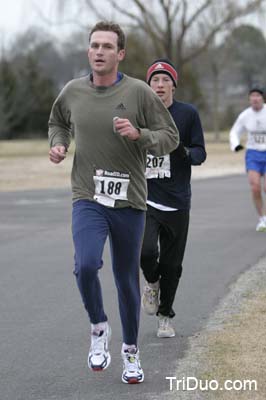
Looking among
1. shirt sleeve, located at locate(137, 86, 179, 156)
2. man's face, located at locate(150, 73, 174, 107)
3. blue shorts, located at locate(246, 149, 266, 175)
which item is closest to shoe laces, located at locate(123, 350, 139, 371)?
shirt sleeve, located at locate(137, 86, 179, 156)

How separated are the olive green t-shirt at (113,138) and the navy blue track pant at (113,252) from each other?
72 mm

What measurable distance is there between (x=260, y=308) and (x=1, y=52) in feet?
203

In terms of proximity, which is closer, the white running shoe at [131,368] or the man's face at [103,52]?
the man's face at [103,52]

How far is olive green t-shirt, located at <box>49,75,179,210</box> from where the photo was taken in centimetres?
518

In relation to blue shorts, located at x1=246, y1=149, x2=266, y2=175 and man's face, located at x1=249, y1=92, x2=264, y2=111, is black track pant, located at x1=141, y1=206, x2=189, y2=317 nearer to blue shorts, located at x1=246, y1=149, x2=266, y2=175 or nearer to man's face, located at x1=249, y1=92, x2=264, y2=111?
man's face, located at x1=249, y1=92, x2=264, y2=111

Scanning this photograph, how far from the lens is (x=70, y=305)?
777cm

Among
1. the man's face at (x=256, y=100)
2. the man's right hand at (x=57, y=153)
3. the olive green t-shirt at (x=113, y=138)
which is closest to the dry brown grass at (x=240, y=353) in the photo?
the olive green t-shirt at (x=113, y=138)

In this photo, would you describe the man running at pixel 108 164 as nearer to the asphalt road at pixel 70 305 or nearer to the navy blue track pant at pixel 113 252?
the navy blue track pant at pixel 113 252

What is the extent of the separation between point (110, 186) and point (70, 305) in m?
2.77

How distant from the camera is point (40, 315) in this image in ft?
24.3

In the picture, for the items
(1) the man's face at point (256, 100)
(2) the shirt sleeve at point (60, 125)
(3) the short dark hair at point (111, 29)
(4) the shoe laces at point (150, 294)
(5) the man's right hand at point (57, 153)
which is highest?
(3) the short dark hair at point (111, 29)

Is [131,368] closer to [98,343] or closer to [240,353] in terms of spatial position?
[98,343]

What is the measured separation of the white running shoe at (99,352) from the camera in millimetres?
5301

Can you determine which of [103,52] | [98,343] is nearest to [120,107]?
[103,52]
